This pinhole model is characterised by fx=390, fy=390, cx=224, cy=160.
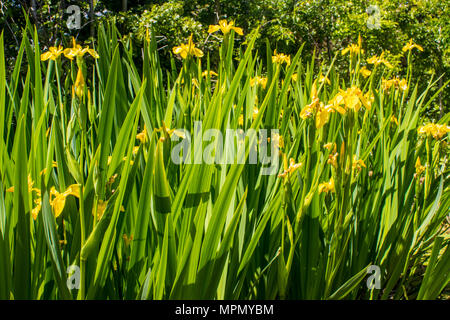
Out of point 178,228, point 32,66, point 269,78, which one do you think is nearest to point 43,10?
point 32,66

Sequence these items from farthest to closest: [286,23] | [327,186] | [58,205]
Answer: [286,23], [327,186], [58,205]

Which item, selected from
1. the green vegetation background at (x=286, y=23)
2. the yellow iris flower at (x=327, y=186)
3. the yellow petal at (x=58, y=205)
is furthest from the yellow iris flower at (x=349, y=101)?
the green vegetation background at (x=286, y=23)

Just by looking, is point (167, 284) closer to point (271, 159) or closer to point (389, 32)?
point (271, 159)

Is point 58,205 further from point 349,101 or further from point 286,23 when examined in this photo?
point 286,23

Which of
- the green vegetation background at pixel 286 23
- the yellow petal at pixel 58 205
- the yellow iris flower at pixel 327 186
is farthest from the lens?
the green vegetation background at pixel 286 23

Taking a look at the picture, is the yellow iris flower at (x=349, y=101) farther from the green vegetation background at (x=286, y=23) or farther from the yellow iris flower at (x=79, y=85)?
the green vegetation background at (x=286, y=23)

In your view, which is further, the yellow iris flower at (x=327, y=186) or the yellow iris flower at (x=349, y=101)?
the yellow iris flower at (x=327, y=186)

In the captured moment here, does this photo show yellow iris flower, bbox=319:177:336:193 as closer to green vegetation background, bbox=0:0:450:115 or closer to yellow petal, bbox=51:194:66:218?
yellow petal, bbox=51:194:66:218

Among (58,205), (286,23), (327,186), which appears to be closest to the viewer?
(58,205)

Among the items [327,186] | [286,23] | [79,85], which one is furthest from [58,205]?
[286,23]

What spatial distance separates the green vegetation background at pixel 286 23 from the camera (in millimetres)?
4439

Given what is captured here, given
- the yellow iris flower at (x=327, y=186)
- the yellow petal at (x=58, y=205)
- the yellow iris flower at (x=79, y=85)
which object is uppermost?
the yellow iris flower at (x=79, y=85)

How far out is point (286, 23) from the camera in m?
5.62
